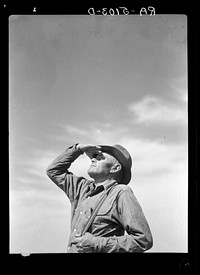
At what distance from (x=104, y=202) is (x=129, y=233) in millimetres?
165

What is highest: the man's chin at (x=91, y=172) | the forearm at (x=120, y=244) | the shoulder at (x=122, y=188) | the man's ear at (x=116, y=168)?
the man's ear at (x=116, y=168)

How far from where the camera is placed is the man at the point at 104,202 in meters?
2.46

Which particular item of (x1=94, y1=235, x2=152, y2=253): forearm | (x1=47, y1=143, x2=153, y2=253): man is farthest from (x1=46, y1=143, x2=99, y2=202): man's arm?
(x1=94, y1=235, x2=152, y2=253): forearm

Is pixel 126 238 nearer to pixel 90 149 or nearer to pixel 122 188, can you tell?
pixel 122 188

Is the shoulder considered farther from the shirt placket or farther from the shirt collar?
the shirt placket

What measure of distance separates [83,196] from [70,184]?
75mm

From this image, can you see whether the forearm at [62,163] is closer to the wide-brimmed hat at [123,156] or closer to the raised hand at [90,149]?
the raised hand at [90,149]

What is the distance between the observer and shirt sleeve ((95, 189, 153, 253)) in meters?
2.45

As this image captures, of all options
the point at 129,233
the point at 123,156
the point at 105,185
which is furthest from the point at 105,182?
the point at 129,233

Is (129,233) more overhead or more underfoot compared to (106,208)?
more underfoot

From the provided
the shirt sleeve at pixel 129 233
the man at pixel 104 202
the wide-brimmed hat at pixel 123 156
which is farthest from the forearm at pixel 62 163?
the shirt sleeve at pixel 129 233

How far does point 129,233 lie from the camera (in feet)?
8.09
